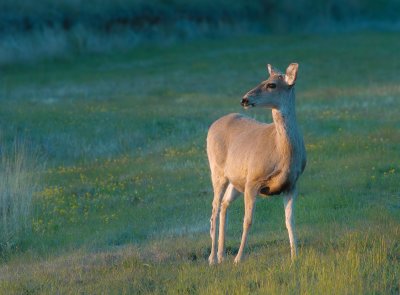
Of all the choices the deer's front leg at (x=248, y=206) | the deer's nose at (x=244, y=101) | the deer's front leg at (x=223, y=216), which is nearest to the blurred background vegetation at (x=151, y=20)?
the deer's front leg at (x=223, y=216)

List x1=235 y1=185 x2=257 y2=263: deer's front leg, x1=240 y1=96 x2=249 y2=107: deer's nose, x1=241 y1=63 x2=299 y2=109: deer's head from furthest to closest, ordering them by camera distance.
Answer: x1=235 y1=185 x2=257 y2=263: deer's front leg, x1=241 y1=63 x2=299 y2=109: deer's head, x1=240 y1=96 x2=249 y2=107: deer's nose

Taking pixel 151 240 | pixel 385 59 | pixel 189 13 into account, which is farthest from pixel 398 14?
pixel 151 240

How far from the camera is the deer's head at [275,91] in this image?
10.3 metres

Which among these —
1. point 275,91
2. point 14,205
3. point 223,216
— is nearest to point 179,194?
point 14,205

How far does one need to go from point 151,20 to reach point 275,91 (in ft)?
170

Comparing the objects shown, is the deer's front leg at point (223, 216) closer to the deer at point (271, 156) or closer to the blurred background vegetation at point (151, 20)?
the deer at point (271, 156)

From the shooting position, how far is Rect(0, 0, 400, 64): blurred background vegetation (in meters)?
50.0

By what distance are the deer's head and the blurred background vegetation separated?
37.6m

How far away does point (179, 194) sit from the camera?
644 inches

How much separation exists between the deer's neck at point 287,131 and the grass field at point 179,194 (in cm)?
119

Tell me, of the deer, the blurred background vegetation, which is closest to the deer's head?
the deer

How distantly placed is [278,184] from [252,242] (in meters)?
1.71

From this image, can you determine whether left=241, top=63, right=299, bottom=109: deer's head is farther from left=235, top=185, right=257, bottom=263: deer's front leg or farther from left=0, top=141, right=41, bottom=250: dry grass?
left=0, top=141, right=41, bottom=250: dry grass

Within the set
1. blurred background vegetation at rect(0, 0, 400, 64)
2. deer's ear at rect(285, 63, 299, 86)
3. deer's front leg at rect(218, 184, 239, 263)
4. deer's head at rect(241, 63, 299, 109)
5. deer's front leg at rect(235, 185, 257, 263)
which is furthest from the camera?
blurred background vegetation at rect(0, 0, 400, 64)
